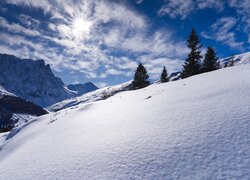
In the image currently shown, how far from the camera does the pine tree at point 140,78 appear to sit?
4162cm

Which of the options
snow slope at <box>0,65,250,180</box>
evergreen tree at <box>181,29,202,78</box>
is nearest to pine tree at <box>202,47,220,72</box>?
evergreen tree at <box>181,29,202,78</box>

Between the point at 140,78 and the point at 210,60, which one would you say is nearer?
the point at 210,60

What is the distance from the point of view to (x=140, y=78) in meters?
41.8

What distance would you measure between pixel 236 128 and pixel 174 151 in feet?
4.77

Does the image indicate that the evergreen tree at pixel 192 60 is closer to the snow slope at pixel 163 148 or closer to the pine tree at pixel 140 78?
the pine tree at pixel 140 78

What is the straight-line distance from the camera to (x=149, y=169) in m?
3.71

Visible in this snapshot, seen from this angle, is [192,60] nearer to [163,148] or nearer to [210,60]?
[210,60]

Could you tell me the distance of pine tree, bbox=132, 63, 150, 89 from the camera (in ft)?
137

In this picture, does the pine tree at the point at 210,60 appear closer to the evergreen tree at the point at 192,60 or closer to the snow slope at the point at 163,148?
the evergreen tree at the point at 192,60

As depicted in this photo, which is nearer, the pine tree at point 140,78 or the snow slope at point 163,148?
the snow slope at point 163,148

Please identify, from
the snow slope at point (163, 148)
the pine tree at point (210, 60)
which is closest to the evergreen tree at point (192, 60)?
the pine tree at point (210, 60)

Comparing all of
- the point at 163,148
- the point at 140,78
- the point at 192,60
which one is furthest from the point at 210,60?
the point at 163,148

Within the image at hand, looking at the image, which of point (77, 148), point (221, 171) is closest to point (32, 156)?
point (77, 148)

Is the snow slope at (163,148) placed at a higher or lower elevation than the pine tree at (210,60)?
lower
